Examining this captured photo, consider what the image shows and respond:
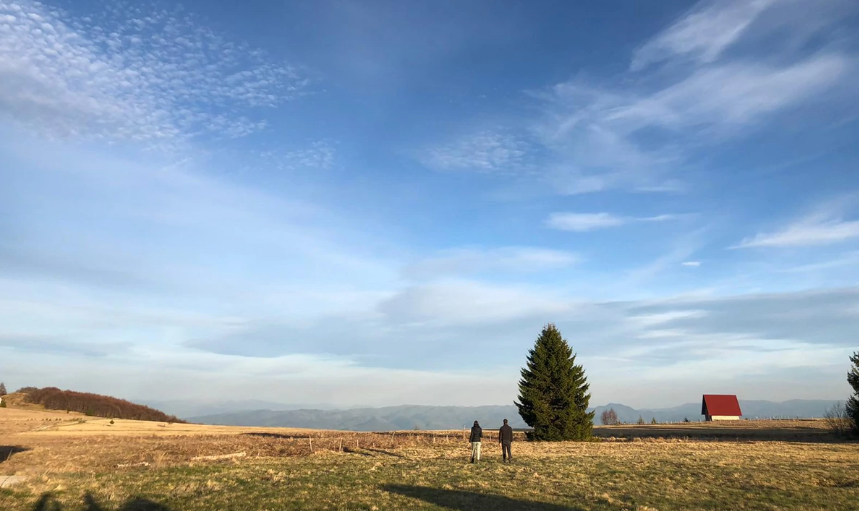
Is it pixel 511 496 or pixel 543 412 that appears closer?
pixel 511 496

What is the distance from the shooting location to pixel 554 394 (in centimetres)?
4800

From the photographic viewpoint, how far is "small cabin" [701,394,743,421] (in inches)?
4505

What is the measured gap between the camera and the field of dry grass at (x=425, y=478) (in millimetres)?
17078

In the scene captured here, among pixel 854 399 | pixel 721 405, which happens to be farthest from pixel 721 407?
pixel 854 399

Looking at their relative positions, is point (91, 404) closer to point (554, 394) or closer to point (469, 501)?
point (554, 394)

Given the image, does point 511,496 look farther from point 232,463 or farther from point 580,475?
point 232,463

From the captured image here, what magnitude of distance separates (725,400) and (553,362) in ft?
300

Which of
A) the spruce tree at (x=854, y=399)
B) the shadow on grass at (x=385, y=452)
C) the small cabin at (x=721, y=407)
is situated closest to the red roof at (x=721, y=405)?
the small cabin at (x=721, y=407)

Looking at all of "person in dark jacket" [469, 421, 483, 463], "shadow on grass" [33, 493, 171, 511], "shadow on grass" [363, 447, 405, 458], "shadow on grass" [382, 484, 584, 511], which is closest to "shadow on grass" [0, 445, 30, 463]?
"shadow on grass" [33, 493, 171, 511]

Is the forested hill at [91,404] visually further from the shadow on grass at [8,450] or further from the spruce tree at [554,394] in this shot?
the spruce tree at [554,394]

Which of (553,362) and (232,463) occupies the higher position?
(553,362)

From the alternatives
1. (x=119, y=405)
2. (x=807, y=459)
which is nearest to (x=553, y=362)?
(x=807, y=459)

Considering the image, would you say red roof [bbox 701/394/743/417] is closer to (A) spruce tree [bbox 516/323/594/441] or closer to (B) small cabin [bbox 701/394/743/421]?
(B) small cabin [bbox 701/394/743/421]

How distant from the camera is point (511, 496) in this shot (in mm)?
18328
